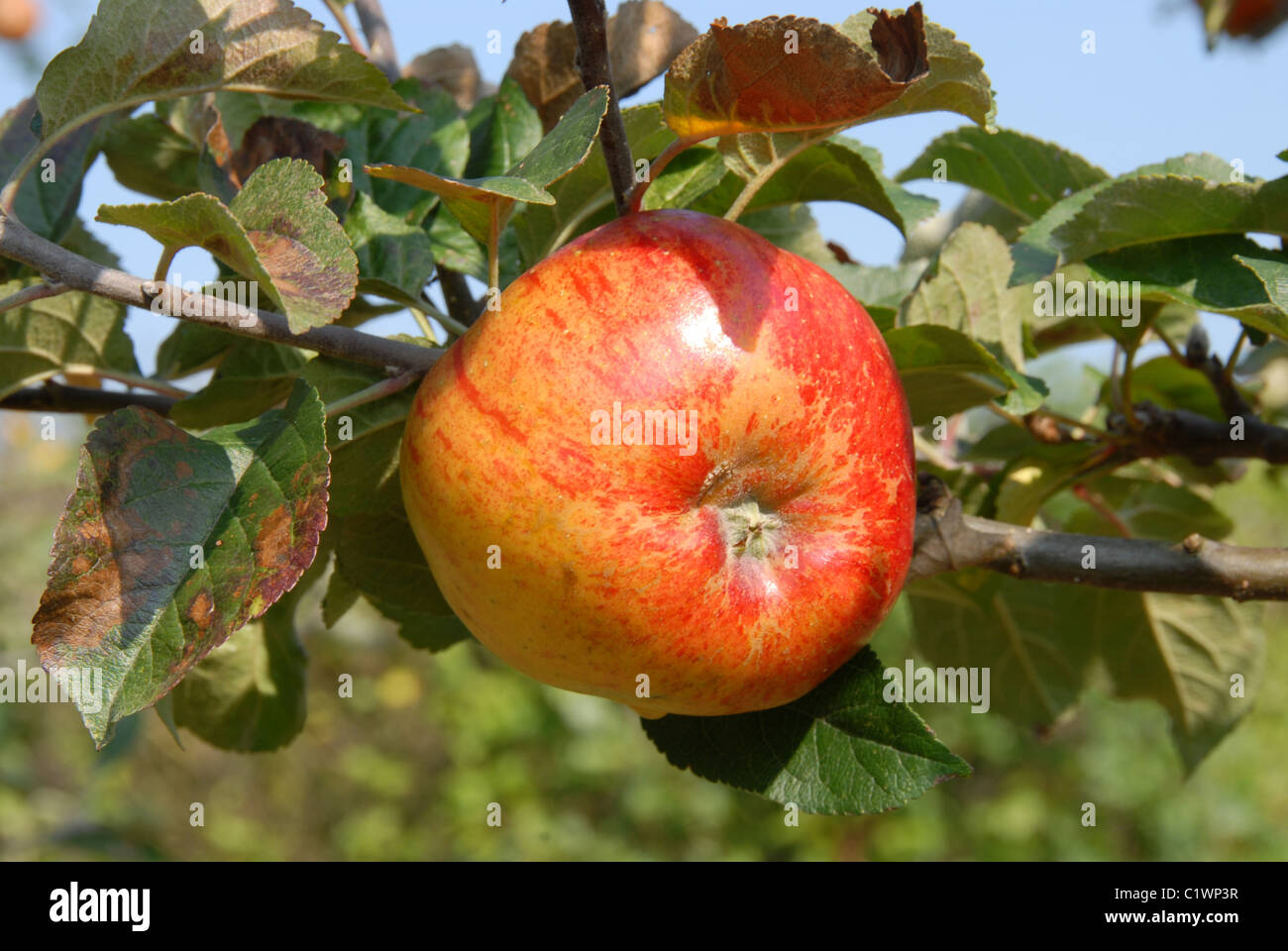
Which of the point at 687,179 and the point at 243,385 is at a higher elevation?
the point at 687,179

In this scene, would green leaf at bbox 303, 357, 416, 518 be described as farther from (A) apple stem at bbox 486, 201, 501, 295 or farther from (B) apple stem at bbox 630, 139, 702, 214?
(B) apple stem at bbox 630, 139, 702, 214

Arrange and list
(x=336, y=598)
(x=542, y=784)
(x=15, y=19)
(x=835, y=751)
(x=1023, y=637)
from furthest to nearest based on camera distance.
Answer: (x=542, y=784)
(x=15, y=19)
(x=1023, y=637)
(x=336, y=598)
(x=835, y=751)

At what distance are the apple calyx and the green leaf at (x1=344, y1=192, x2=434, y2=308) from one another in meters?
0.34

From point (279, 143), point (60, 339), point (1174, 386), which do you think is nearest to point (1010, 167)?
point (1174, 386)

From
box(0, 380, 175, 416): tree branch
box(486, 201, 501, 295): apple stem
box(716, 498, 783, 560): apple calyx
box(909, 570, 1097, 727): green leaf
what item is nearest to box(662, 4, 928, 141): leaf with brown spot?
box(486, 201, 501, 295): apple stem

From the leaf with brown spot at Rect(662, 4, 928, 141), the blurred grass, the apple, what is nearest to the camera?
the leaf with brown spot at Rect(662, 4, 928, 141)

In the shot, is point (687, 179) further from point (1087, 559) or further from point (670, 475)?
point (1087, 559)

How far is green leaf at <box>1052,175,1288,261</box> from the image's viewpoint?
0.85m

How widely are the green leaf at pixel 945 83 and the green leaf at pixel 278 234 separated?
0.34m

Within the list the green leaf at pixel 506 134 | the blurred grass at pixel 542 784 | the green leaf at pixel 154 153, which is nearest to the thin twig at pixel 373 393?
the green leaf at pixel 506 134

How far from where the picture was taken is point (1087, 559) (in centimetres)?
85

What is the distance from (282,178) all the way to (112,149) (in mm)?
539

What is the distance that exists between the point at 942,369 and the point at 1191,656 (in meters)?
0.66
